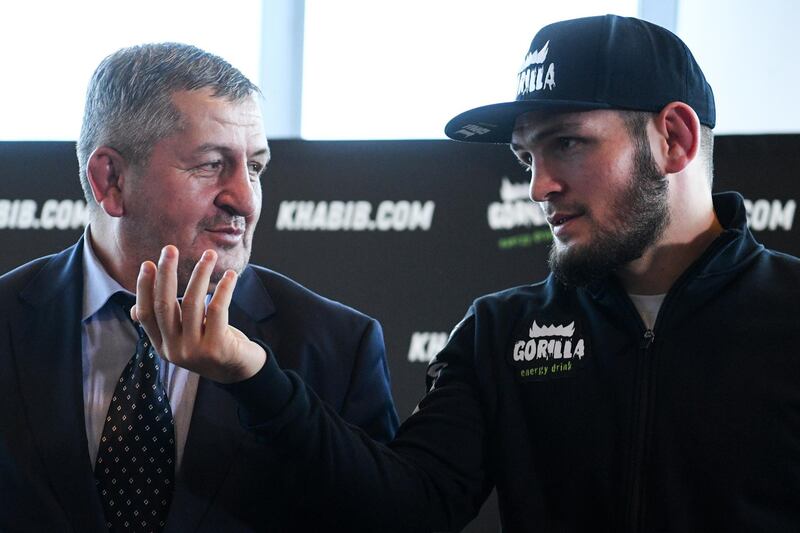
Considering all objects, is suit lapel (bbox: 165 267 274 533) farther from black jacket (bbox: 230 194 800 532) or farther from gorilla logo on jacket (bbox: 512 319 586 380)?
gorilla logo on jacket (bbox: 512 319 586 380)

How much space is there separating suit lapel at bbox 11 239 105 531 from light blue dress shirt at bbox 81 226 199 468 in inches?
1.0

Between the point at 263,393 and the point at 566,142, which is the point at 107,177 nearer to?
the point at 263,393

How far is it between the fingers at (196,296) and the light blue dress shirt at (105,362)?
368mm

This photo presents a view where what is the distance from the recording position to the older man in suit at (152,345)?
1614 millimetres

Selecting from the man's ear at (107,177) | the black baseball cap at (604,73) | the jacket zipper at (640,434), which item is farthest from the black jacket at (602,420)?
the man's ear at (107,177)

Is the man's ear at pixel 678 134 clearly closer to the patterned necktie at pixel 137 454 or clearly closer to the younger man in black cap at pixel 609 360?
the younger man in black cap at pixel 609 360

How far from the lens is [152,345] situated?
64.3 inches

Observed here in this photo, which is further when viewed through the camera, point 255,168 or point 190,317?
point 255,168

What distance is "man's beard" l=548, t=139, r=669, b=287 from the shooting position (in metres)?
1.67

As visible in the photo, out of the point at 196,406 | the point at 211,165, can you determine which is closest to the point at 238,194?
the point at 211,165

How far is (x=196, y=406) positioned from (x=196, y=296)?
383mm

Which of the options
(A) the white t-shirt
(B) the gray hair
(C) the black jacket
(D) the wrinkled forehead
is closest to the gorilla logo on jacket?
(C) the black jacket

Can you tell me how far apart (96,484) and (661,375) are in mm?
887

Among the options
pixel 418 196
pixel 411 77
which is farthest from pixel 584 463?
pixel 411 77
